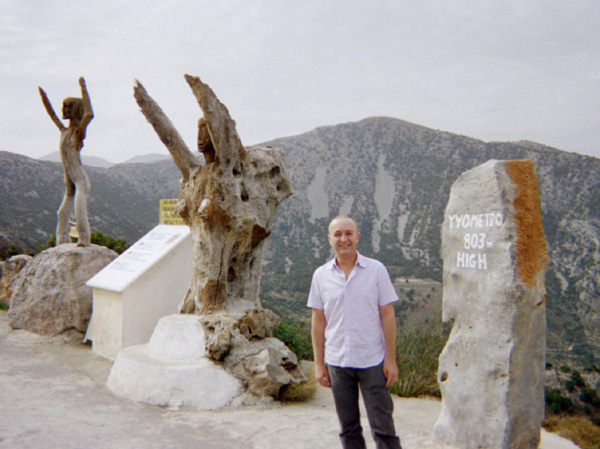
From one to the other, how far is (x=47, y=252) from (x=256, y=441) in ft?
22.2

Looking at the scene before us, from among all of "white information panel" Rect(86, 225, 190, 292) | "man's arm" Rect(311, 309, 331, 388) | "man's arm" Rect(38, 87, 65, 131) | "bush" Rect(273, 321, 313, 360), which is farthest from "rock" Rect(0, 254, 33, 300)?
"man's arm" Rect(311, 309, 331, 388)

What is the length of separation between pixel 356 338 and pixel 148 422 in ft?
9.08

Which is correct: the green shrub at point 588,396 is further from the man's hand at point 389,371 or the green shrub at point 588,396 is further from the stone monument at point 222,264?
the man's hand at point 389,371

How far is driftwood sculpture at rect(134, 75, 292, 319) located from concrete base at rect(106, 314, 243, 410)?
1.69ft

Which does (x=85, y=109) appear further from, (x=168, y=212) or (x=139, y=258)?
(x=139, y=258)

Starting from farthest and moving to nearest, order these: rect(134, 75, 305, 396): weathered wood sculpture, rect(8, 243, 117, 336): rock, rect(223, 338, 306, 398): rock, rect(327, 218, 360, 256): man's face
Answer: rect(8, 243, 117, 336): rock, rect(134, 75, 305, 396): weathered wood sculpture, rect(223, 338, 306, 398): rock, rect(327, 218, 360, 256): man's face

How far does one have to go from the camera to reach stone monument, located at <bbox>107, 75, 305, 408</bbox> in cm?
585

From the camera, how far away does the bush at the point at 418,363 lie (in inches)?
276

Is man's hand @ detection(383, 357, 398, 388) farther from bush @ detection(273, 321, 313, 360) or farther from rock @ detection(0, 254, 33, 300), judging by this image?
rock @ detection(0, 254, 33, 300)

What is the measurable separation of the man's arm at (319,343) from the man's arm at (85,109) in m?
7.69

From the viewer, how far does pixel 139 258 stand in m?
8.20

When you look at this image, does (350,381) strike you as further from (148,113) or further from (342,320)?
(148,113)

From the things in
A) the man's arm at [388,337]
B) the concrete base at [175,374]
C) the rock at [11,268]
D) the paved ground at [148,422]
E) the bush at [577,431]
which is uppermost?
the man's arm at [388,337]

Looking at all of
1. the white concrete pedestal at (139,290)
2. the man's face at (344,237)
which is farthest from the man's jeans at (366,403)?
the white concrete pedestal at (139,290)
